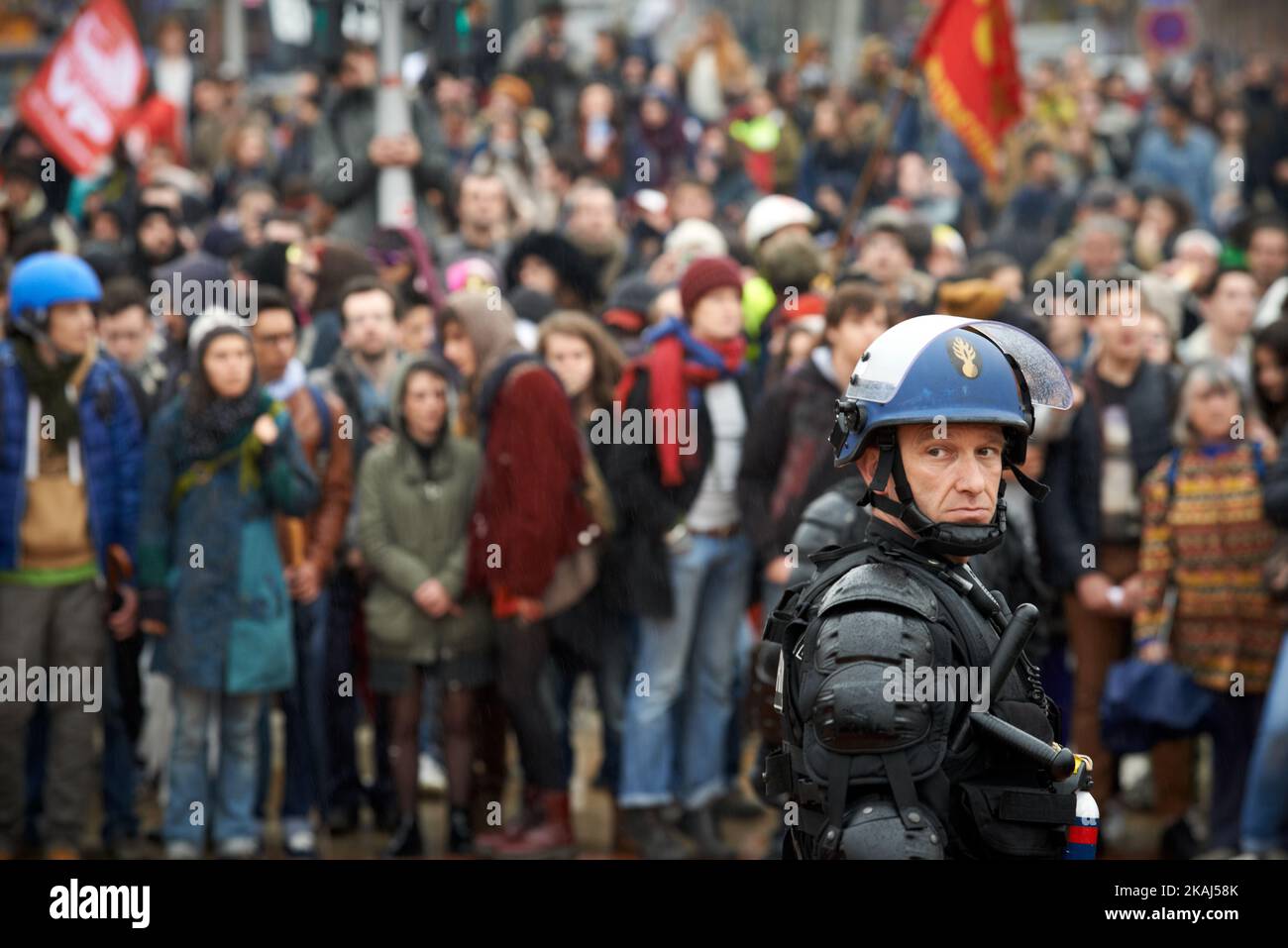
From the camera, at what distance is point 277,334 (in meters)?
8.63

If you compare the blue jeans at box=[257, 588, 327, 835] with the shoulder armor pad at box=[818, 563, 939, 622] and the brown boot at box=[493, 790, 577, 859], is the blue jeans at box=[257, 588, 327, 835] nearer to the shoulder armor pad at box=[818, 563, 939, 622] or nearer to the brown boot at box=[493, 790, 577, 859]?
the brown boot at box=[493, 790, 577, 859]

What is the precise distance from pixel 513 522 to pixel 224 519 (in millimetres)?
1153

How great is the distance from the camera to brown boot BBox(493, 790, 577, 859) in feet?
27.2

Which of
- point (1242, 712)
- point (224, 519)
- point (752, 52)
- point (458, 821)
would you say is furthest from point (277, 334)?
point (752, 52)

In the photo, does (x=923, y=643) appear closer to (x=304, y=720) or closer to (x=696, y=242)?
(x=304, y=720)

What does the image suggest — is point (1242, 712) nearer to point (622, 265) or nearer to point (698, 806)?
point (698, 806)

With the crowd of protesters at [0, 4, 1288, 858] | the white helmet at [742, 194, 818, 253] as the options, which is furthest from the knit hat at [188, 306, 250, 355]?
the white helmet at [742, 194, 818, 253]

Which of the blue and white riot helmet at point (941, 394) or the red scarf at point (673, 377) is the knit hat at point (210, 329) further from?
the blue and white riot helmet at point (941, 394)

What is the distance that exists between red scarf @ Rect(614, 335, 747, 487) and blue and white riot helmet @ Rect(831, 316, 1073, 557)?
13.5 feet

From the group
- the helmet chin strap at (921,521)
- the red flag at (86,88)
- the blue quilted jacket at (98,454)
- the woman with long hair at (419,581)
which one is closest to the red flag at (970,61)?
the woman with long hair at (419,581)

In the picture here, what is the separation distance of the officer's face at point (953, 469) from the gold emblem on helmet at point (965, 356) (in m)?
0.11

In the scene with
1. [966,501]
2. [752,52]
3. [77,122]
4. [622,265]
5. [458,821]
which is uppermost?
[752,52]
